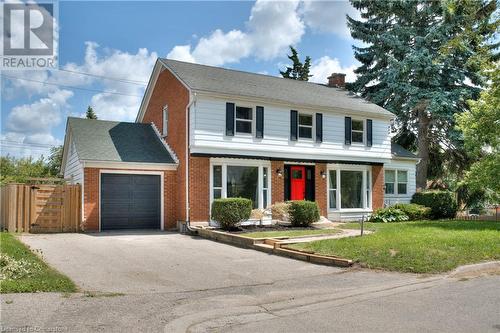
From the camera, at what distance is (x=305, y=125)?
2108cm

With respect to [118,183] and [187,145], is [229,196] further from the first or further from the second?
[118,183]

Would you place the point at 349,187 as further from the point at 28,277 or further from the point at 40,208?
the point at 28,277

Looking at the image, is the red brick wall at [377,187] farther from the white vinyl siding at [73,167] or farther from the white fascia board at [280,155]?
the white vinyl siding at [73,167]

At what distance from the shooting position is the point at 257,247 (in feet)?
44.1

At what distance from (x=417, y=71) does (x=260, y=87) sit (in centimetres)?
1224

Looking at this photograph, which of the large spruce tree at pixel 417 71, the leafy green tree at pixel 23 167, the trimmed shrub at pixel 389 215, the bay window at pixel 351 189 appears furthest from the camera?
the leafy green tree at pixel 23 167

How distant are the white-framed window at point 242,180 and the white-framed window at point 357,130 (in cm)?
540

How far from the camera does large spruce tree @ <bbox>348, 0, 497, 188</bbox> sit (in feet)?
90.9

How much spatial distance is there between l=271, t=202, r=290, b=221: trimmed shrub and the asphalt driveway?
3.95 m

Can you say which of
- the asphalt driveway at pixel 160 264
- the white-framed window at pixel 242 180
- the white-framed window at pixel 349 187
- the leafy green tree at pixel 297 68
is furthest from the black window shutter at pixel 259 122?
the leafy green tree at pixel 297 68

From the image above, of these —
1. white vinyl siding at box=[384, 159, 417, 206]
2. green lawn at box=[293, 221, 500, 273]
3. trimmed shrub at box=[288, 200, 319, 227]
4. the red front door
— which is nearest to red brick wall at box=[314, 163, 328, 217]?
the red front door

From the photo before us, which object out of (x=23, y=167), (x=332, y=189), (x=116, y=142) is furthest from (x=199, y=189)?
(x=23, y=167)

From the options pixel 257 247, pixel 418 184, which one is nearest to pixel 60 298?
pixel 257 247

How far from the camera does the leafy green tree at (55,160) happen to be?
40938 millimetres
